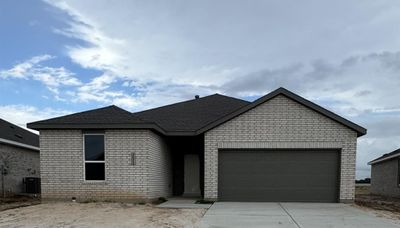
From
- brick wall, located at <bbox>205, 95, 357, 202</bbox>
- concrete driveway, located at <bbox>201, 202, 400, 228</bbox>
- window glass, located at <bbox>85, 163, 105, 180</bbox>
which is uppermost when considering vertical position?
brick wall, located at <bbox>205, 95, 357, 202</bbox>

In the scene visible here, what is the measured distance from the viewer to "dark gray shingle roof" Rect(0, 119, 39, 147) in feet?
63.6

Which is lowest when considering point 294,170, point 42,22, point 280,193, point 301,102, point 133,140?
point 280,193

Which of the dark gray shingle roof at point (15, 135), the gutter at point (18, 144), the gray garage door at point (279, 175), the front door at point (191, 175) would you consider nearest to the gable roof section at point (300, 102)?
the gray garage door at point (279, 175)

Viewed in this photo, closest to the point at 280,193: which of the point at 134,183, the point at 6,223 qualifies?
the point at 134,183

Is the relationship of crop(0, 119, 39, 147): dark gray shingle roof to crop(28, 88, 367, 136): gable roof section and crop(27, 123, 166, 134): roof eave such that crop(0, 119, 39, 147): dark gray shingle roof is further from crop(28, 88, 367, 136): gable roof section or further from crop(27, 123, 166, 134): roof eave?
crop(28, 88, 367, 136): gable roof section

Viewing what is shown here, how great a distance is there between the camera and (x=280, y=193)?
15281 mm

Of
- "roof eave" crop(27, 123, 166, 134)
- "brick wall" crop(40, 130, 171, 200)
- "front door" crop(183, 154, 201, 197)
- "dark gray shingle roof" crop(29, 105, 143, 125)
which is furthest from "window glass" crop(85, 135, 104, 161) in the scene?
"front door" crop(183, 154, 201, 197)

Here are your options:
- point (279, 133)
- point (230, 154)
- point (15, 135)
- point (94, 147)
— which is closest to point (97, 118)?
point (94, 147)

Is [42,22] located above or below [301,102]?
above

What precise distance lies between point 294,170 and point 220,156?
118 inches

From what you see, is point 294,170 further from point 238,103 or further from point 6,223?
point 6,223

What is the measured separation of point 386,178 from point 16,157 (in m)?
22.2

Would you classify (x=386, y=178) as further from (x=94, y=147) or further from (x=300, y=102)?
(x=94, y=147)

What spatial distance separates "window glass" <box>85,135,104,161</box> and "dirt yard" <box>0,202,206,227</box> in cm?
190
